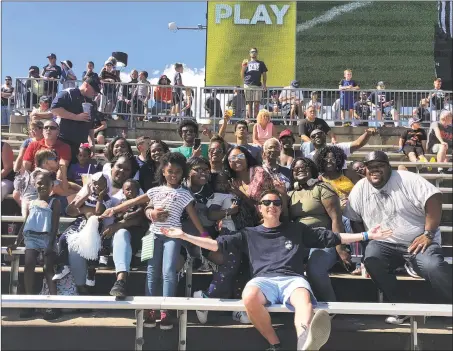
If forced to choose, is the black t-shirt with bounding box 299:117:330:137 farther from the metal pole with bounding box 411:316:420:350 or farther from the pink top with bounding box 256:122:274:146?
the metal pole with bounding box 411:316:420:350

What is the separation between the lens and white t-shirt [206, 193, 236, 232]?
4551mm

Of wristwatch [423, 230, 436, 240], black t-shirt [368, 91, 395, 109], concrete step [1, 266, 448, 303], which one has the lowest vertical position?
concrete step [1, 266, 448, 303]

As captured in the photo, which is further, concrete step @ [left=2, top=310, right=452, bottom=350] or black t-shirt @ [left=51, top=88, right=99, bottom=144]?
black t-shirt @ [left=51, top=88, right=99, bottom=144]

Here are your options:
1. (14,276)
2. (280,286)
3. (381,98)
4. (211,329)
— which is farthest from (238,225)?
(381,98)

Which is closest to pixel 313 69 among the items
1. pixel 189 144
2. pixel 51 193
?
pixel 189 144

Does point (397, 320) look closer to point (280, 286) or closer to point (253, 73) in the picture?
point (280, 286)

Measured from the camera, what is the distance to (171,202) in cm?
442

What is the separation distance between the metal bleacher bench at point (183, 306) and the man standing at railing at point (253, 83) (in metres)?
7.72

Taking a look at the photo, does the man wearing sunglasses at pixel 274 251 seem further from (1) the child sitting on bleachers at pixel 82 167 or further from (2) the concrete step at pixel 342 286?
(1) the child sitting on bleachers at pixel 82 167

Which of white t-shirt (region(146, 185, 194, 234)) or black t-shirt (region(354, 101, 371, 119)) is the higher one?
black t-shirt (region(354, 101, 371, 119))

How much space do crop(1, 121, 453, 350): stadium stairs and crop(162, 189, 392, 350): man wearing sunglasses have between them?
1.63 ft

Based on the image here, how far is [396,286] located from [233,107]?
7685 mm

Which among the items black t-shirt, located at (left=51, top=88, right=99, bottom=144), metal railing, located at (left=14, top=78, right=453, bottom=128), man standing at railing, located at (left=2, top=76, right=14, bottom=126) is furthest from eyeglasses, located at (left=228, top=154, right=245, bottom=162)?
man standing at railing, located at (left=2, top=76, right=14, bottom=126)

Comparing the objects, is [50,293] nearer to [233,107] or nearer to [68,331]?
[68,331]
